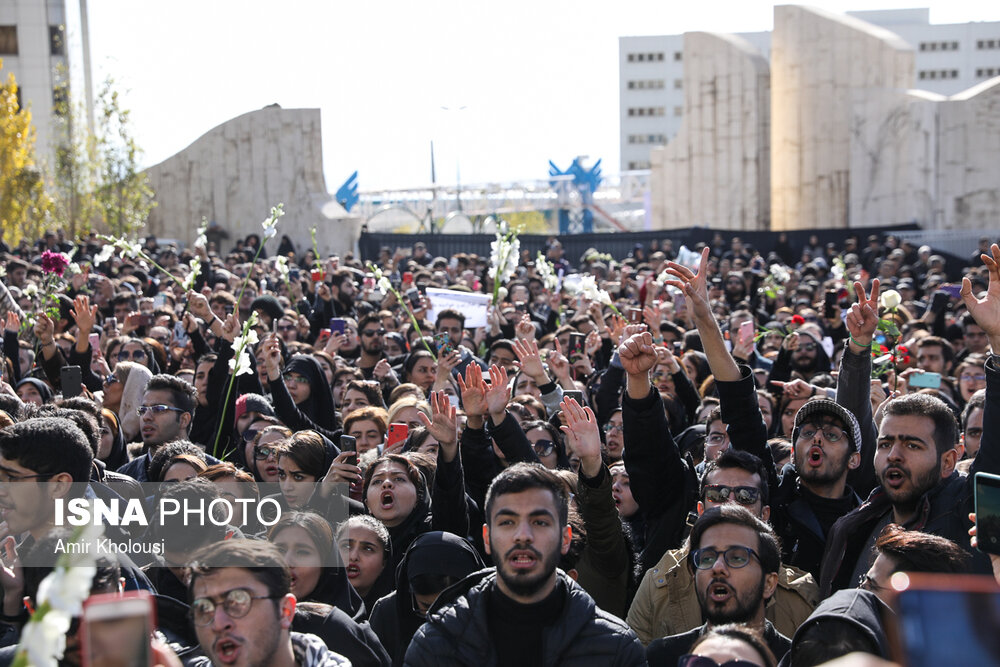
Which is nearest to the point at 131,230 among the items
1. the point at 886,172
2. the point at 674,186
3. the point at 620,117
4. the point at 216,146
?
the point at 216,146

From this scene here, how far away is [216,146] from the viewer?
96.1 feet

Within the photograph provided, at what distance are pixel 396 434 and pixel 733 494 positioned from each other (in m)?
2.34

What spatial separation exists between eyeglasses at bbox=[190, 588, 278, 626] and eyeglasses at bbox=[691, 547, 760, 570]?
146cm

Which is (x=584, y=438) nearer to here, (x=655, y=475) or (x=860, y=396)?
(x=655, y=475)

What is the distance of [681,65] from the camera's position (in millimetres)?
91625

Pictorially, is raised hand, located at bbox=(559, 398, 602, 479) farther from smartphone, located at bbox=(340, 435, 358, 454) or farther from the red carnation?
the red carnation

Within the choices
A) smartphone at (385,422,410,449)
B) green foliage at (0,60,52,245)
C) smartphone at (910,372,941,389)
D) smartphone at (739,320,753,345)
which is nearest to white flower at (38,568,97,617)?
smartphone at (385,422,410,449)

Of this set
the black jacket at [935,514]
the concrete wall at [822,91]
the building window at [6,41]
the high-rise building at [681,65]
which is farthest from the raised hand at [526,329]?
the high-rise building at [681,65]

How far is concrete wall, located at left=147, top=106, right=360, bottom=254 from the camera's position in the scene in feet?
94.7

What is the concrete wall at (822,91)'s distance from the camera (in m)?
29.7

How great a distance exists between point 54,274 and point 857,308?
22.8 feet

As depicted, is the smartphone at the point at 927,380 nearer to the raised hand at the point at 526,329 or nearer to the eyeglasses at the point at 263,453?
the raised hand at the point at 526,329

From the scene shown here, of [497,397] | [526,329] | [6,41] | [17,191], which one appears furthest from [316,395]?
[6,41]

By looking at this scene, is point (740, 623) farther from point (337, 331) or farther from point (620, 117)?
point (620, 117)
